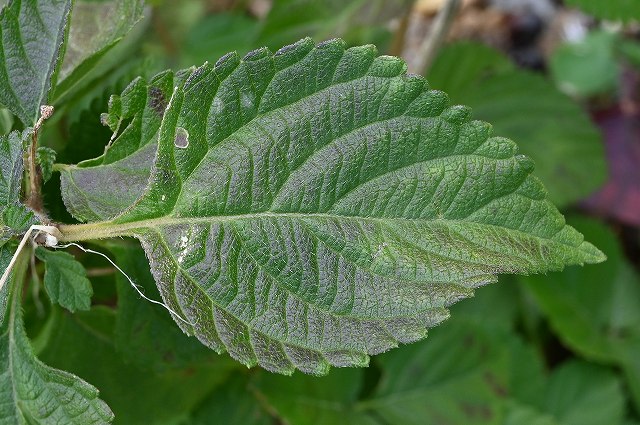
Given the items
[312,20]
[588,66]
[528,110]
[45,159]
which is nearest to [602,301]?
[528,110]

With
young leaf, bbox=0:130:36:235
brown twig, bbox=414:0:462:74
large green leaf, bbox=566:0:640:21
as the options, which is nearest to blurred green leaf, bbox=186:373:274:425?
young leaf, bbox=0:130:36:235

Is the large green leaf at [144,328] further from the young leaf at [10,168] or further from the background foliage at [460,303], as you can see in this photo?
the young leaf at [10,168]

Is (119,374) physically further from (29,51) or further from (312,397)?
(29,51)

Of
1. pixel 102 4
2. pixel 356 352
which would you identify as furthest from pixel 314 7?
pixel 356 352

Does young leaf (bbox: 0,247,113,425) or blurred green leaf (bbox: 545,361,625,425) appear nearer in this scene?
young leaf (bbox: 0,247,113,425)

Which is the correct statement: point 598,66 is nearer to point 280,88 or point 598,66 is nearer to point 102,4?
point 102,4

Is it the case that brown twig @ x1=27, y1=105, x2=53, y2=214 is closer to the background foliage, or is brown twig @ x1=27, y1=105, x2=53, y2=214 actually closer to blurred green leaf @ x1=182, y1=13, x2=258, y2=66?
the background foliage
